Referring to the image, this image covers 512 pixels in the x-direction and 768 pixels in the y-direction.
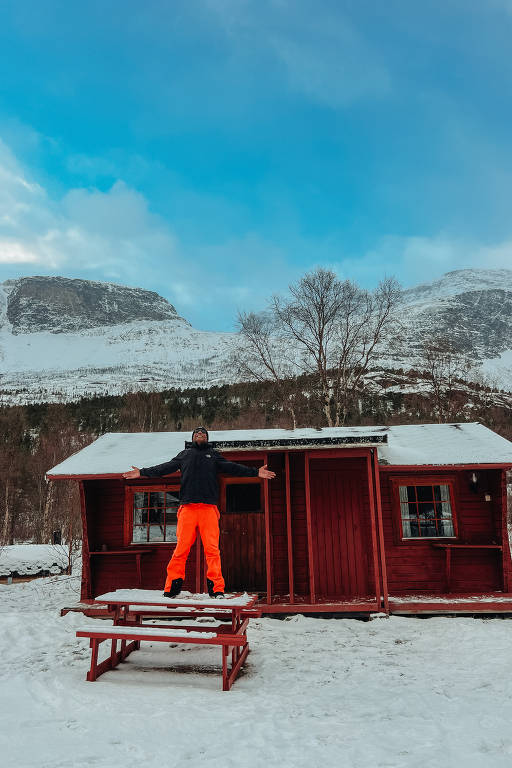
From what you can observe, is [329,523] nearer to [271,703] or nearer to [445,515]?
[445,515]

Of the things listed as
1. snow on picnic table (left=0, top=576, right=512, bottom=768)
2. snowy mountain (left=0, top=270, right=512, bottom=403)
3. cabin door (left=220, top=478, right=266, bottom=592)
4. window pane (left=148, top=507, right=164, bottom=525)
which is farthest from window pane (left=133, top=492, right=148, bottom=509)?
snowy mountain (left=0, top=270, right=512, bottom=403)

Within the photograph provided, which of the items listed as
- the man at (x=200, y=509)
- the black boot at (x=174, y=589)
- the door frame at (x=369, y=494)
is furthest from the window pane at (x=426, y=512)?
the black boot at (x=174, y=589)

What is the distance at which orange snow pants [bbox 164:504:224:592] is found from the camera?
5246 mm

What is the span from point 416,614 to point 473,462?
107 inches

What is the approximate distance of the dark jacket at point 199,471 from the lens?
5.42 meters

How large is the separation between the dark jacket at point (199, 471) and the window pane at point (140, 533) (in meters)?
3.96

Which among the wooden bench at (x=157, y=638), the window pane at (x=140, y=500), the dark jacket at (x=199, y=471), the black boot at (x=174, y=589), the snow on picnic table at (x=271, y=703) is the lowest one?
the snow on picnic table at (x=271, y=703)

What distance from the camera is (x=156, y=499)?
9.38 meters

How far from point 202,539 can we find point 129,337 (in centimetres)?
13085

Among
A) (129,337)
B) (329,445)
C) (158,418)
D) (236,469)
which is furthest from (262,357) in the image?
(129,337)

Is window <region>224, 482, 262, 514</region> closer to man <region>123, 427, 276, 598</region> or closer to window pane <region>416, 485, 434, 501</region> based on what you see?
window pane <region>416, 485, 434, 501</region>

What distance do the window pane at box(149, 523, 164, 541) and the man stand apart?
3854mm

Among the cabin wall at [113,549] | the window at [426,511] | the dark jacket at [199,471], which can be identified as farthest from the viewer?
the window at [426,511]

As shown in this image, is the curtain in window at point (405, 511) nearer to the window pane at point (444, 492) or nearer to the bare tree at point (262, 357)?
the window pane at point (444, 492)
